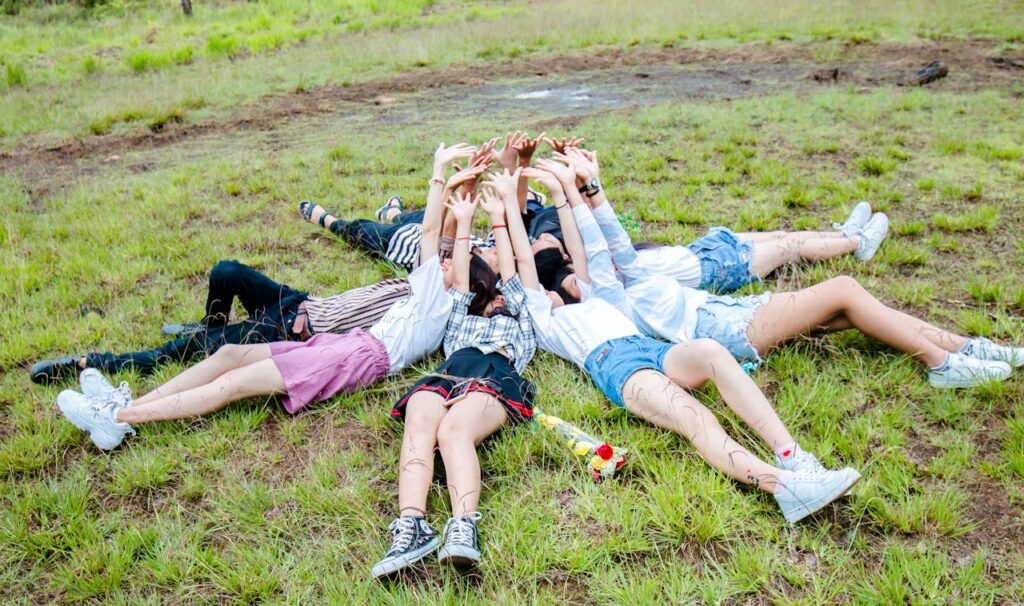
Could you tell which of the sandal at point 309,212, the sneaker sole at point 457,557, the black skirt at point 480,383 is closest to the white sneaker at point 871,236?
the black skirt at point 480,383

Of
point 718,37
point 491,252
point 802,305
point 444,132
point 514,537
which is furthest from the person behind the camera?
point 718,37

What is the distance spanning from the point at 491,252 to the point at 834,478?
8.56 feet

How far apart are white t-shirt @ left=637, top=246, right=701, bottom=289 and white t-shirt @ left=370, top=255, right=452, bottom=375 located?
140 cm

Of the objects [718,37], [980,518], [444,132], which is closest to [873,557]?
[980,518]

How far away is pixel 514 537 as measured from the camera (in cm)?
262

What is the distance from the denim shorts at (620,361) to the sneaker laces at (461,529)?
3.27 feet

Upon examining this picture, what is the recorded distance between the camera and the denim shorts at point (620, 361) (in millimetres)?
3270

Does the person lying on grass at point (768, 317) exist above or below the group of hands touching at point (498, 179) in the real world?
below

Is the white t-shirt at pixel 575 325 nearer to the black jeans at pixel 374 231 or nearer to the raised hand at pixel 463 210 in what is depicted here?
the raised hand at pixel 463 210

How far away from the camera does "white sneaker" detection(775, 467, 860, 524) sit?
250cm

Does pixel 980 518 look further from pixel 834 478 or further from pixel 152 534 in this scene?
pixel 152 534

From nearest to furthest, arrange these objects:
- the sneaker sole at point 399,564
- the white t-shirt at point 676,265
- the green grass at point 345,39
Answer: the sneaker sole at point 399,564 < the white t-shirt at point 676,265 < the green grass at point 345,39

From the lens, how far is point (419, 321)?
3756mm

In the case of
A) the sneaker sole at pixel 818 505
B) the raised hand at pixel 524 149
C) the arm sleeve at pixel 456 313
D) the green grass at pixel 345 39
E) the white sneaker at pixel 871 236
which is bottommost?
the sneaker sole at pixel 818 505
